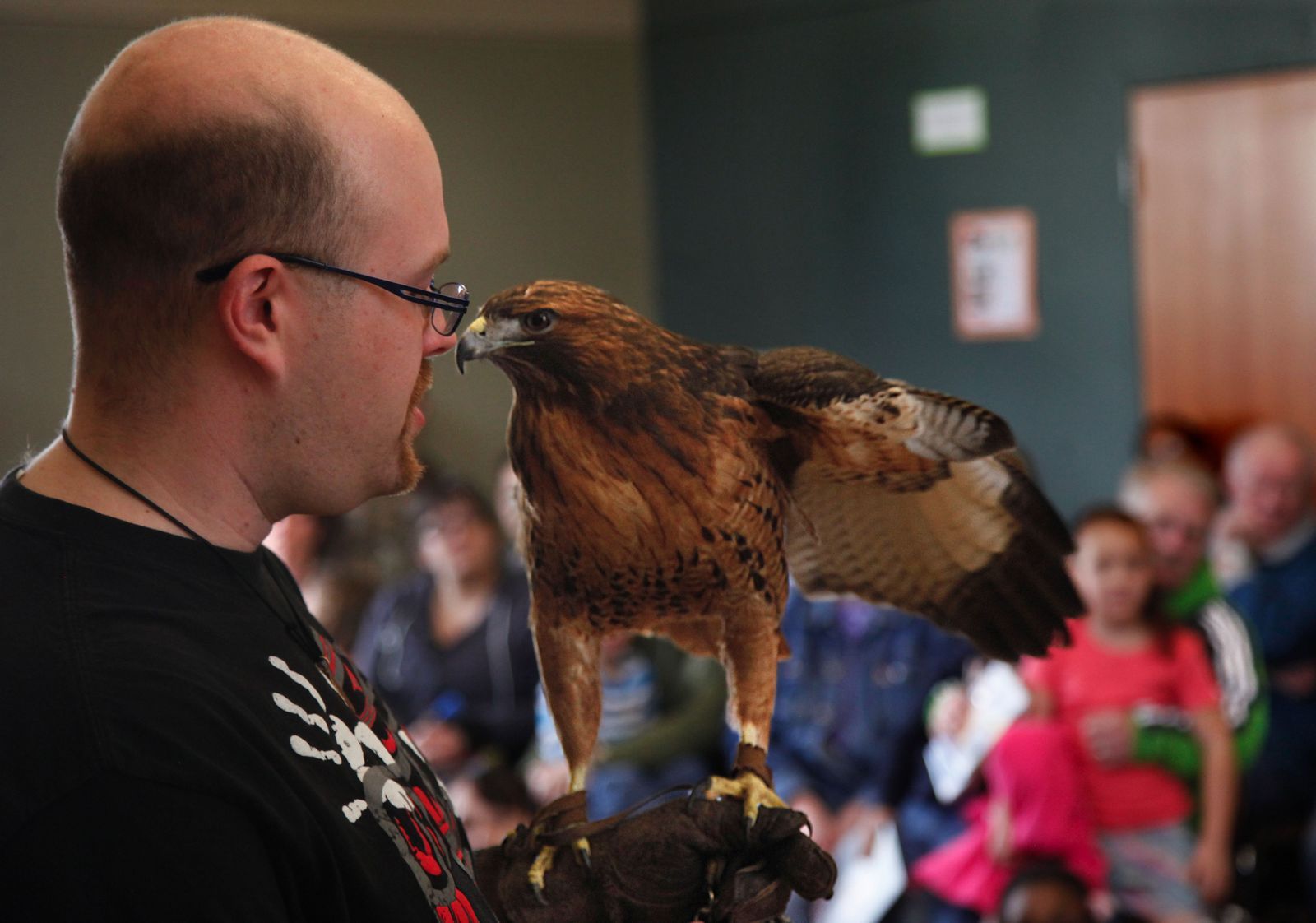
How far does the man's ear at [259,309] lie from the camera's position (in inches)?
29.6

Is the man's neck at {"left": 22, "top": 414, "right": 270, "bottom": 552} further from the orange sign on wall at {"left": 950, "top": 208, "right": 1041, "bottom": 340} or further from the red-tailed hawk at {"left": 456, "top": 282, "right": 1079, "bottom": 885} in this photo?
the orange sign on wall at {"left": 950, "top": 208, "right": 1041, "bottom": 340}

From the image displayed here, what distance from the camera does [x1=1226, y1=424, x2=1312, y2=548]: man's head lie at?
3.14 m

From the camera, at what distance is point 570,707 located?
3.17 ft

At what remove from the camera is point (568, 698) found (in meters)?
0.96

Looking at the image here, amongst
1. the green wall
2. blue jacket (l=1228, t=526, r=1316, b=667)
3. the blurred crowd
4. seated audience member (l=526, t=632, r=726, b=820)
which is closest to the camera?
the blurred crowd

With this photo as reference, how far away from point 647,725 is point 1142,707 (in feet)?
2.95

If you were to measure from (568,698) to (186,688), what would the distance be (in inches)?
13.0

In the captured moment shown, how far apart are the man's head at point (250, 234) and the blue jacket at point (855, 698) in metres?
1.41

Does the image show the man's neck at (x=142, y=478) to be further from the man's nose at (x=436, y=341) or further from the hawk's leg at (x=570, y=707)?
the hawk's leg at (x=570, y=707)

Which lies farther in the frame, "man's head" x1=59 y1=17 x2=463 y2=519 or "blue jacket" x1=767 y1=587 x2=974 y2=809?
"blue jacket" x1=767 y1=587 x2=974 y2=809

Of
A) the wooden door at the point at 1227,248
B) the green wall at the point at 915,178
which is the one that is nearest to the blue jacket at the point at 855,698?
the green wall at the point at 915,178

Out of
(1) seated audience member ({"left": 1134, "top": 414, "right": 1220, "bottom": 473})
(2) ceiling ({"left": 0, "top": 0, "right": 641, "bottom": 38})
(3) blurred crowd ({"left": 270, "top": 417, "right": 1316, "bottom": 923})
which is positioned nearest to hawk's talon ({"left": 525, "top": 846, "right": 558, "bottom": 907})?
(3) blurred crowd ({"left": 270, "top": 417, "right": 1316, "bottom": 923})

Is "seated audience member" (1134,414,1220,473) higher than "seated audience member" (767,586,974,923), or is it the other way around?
"seated audience member" (1134,414,1220,473)

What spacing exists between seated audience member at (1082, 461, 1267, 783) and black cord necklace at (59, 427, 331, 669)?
5.91 ft
